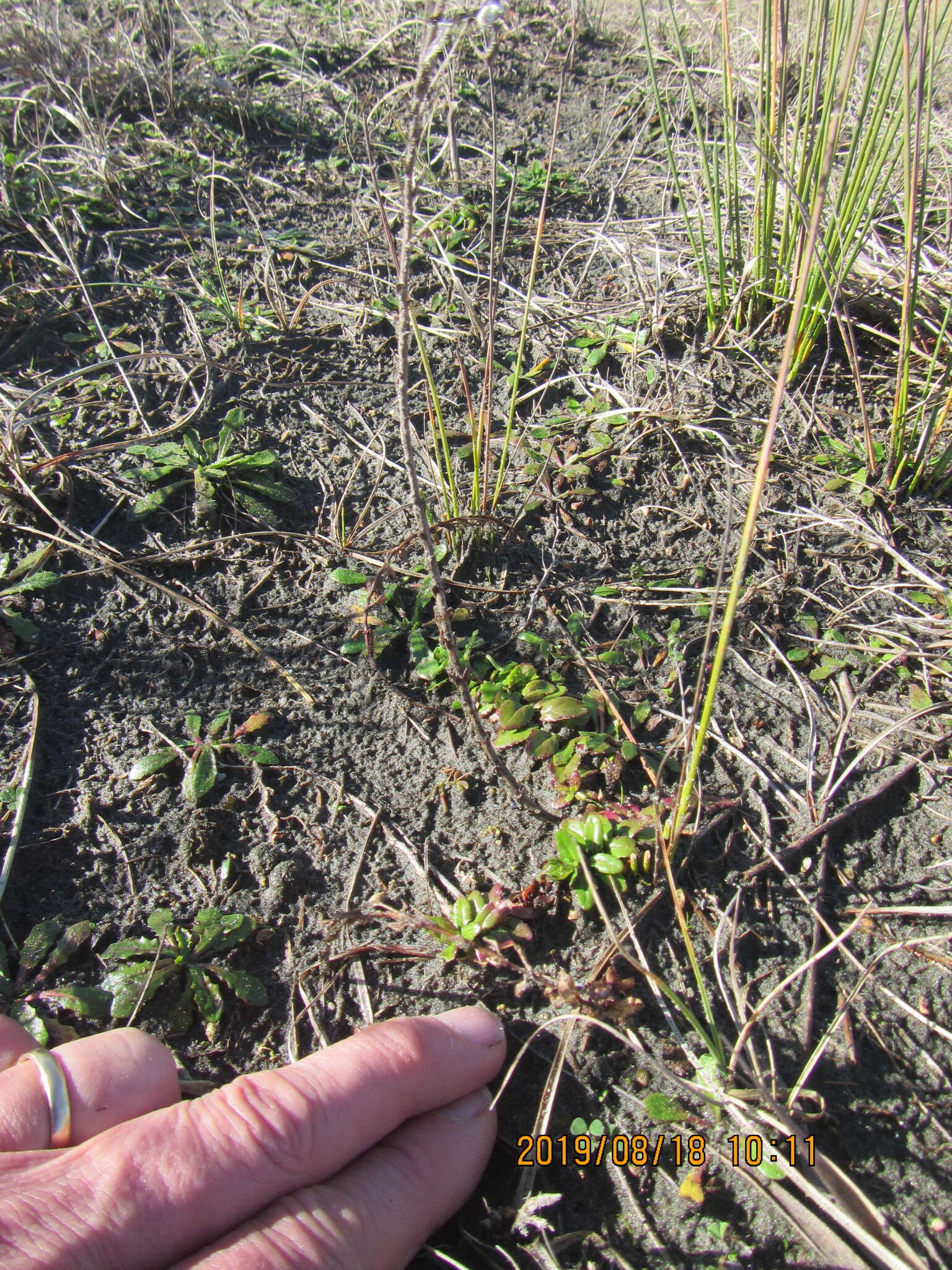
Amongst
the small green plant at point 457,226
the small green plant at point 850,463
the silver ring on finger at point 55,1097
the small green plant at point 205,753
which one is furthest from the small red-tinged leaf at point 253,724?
the small green plant at point 457,226

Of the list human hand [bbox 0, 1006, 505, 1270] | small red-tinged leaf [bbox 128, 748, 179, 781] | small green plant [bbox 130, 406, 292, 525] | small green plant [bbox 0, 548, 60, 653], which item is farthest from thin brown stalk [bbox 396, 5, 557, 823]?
small green plant [bbox 0, 548, 60, 653]

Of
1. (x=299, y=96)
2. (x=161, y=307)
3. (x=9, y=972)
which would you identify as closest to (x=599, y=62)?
(x=299, y=96)

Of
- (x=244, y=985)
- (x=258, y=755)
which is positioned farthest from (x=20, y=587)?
(x=244, y=985)

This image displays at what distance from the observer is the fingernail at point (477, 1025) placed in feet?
4.58

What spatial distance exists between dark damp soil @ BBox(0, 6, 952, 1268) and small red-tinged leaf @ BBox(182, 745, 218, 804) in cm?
3

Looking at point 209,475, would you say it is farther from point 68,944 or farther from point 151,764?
point 68,944

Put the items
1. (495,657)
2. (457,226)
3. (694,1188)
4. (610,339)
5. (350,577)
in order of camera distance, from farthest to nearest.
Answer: (457,226) → (610,339) → (350,577) → (495,657) → (694,1188)

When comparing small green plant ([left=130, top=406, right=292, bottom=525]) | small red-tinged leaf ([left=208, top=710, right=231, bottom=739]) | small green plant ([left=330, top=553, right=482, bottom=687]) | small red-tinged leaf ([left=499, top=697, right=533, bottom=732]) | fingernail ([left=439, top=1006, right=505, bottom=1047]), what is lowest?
fingernail ([left=439, top=1006, right=505, bottom=1047])

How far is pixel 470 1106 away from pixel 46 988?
82cm

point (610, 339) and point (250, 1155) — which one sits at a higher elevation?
point (610, 339)

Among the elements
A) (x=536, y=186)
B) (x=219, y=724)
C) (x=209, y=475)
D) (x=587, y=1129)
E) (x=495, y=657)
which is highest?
(x=536, y=186)

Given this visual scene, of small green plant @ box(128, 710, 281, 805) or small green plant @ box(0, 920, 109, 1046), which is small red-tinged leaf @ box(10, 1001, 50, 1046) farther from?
small green plant @ box(128, 710, 281, 805)

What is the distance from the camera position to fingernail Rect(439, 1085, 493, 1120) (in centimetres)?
134

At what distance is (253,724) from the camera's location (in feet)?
6.02
